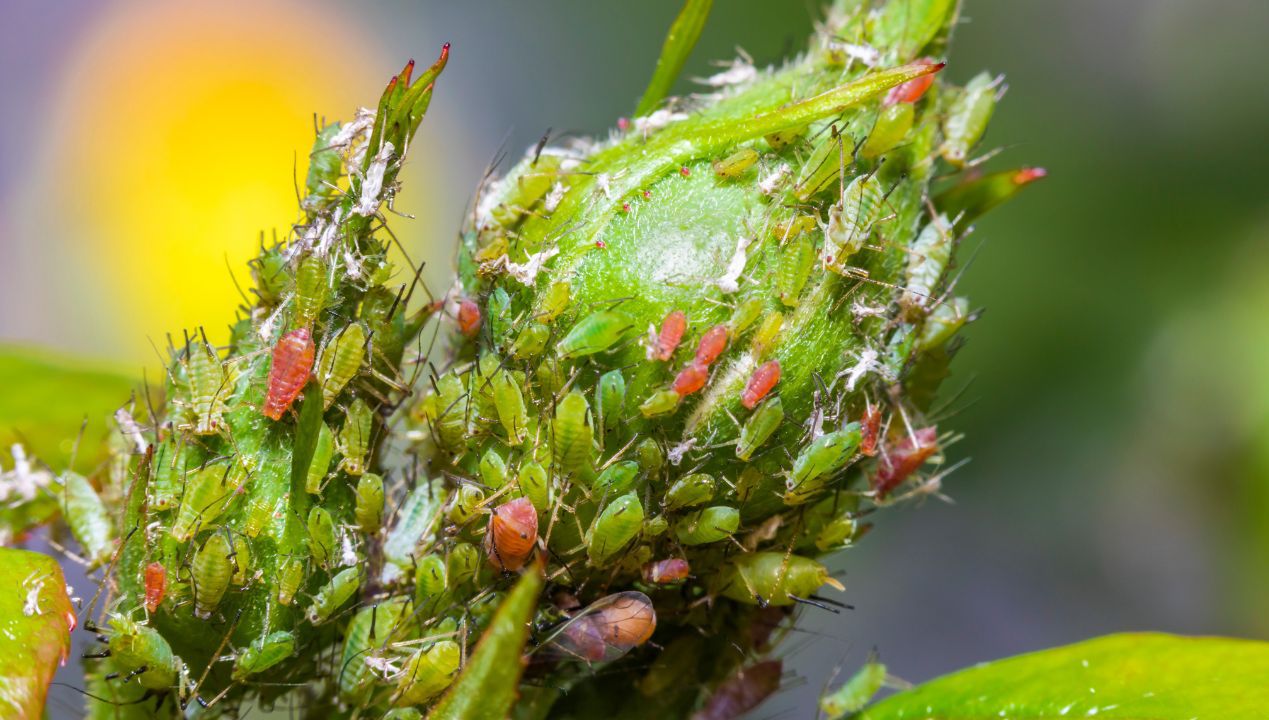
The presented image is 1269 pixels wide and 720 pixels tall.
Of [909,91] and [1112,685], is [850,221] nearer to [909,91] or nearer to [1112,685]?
[909,91]

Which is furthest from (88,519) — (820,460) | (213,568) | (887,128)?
(887,128)

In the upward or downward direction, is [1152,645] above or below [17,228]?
below

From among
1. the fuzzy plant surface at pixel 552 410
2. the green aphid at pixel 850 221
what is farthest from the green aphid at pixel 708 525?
the green aphid at pixel 850 221

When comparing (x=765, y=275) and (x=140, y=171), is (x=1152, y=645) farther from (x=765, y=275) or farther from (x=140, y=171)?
(x=140, y=171)

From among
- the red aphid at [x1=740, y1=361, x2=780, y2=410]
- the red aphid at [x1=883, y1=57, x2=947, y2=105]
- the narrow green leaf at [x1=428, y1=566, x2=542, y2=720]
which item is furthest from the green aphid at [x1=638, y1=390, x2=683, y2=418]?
the red aphid at [x1=883, y1=57, x2=947, y2=105]

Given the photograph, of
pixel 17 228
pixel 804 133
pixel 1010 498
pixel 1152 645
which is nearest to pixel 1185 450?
pixel 1010 498

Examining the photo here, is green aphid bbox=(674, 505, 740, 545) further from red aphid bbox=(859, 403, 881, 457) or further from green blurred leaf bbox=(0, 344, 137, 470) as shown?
green blurred leaf bbox=(0, 344, 137, 470)

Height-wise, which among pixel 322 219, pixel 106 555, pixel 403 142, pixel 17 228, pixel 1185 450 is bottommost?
pixel 106 555
